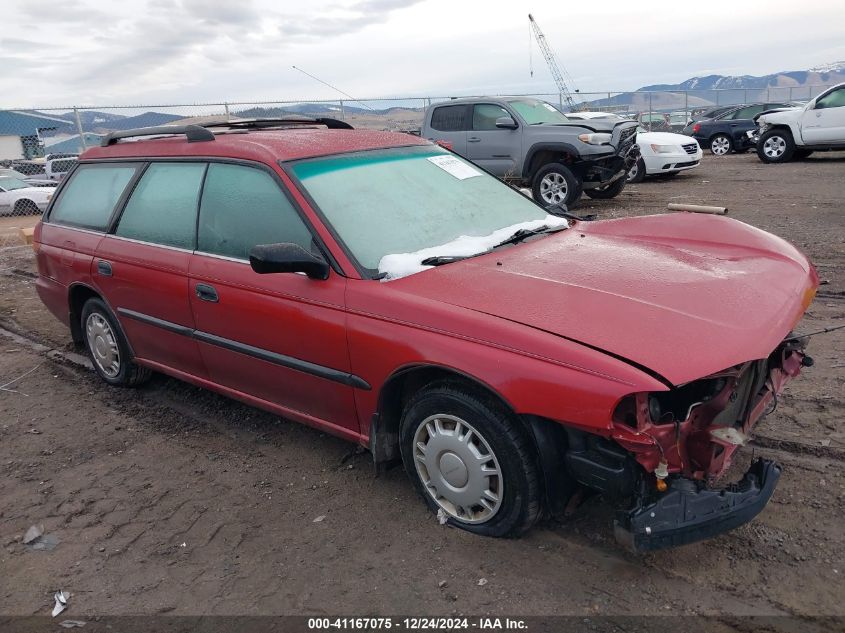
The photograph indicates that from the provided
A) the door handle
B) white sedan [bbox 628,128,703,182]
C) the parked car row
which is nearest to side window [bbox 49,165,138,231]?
the door handle

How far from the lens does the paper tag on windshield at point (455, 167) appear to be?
403 centimetres

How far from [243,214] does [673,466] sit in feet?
8.00

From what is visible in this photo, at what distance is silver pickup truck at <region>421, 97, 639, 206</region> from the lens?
1059cm

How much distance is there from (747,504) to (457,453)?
1.11 m

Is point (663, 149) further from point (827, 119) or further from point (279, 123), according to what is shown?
point (279, 123)

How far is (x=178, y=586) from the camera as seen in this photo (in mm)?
2850

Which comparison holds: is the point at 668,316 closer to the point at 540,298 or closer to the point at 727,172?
the point at 540,298

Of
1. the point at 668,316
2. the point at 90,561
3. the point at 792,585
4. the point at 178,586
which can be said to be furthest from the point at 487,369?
the point at 90,561

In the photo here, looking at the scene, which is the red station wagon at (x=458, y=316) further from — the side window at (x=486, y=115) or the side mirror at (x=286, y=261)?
the side window at (x=486, y=115)

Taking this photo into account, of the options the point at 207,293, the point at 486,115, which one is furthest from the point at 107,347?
the point at 486,115

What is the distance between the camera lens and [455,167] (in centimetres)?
411

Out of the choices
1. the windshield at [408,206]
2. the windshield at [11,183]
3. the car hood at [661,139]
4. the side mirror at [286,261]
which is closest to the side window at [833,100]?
the car hood at [661,139]

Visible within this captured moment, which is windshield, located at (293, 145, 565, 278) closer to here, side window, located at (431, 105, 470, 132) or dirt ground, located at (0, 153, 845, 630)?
dirt ground, located at (0, 153, 845, 630)

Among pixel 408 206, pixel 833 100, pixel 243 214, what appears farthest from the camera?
pixel 833 100
